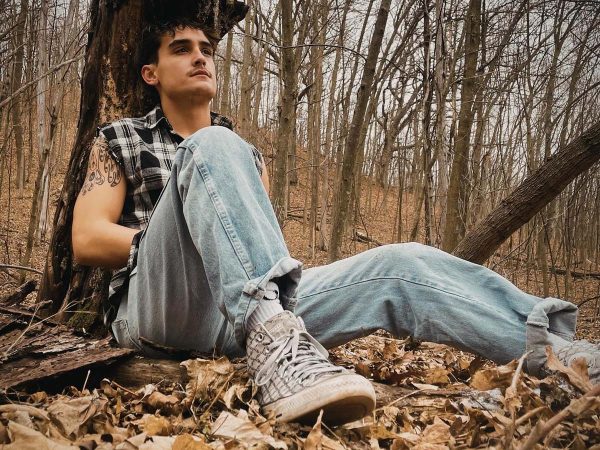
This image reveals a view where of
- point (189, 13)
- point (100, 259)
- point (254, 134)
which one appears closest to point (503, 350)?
point (100, 259)

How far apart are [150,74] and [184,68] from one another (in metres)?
0.19

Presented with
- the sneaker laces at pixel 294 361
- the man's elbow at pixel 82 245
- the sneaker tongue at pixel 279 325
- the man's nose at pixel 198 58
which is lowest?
the sneaker laces at pixel 294 361

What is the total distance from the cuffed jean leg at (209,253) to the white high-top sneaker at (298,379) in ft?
0.25

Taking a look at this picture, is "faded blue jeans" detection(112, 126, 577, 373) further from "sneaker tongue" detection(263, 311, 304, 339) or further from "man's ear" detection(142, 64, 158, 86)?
"man's ear" detection(142, 64, 158, 86)

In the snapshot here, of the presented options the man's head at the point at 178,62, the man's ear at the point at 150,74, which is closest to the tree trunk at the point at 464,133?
the man's head at the point at 178,62

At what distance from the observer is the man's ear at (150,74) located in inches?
84.8

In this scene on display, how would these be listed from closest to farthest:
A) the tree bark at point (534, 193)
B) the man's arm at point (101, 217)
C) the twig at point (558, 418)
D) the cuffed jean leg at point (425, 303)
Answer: the twig at point (558, 418) → the cuffed jean leg at point (425, 303) → the man's arm at point (101, 217) → the tree bark at point (534, 193)

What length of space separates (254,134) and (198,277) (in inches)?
314

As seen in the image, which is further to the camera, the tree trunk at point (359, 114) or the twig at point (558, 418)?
the tree trunk at point (359, 114)

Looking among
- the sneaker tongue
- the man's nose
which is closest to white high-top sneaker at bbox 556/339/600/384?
the sneaker tongue

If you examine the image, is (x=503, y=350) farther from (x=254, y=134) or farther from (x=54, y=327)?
(x=254, y=134)

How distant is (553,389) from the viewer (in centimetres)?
117

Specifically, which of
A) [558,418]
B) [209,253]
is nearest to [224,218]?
[209,253]

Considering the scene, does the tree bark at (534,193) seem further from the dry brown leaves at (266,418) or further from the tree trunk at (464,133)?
the dry brown leaves at (266,418)
